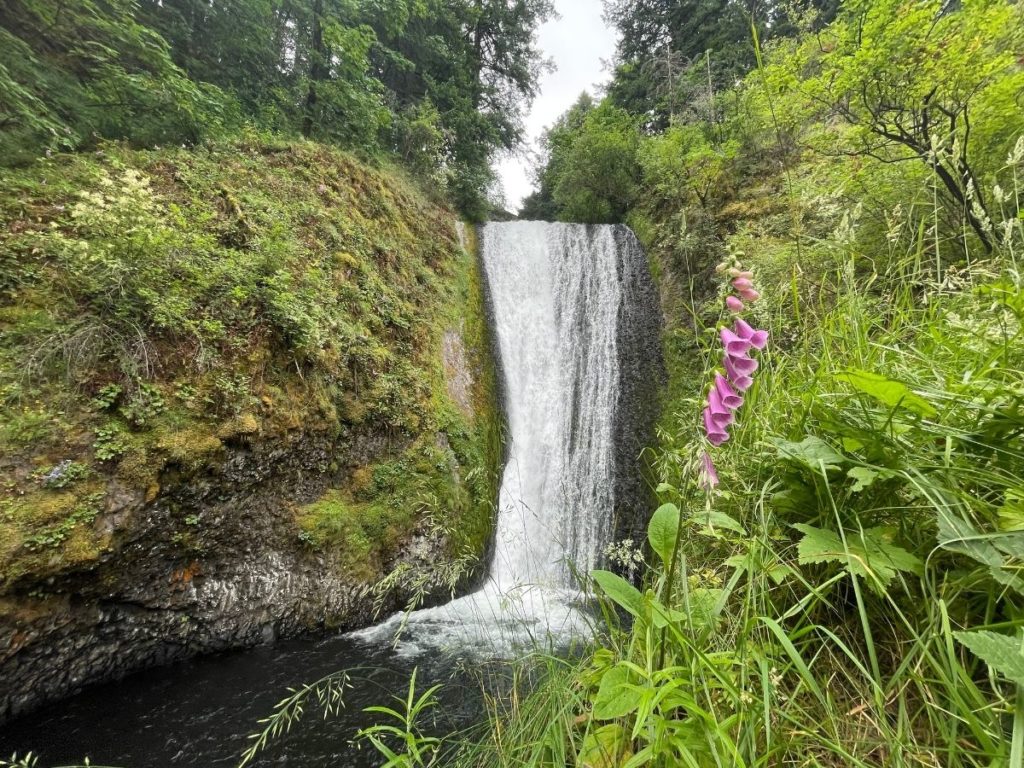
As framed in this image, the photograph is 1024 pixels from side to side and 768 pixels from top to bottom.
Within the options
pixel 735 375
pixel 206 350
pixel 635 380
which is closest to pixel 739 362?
pixel 735 375

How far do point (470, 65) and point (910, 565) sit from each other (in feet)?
53.5

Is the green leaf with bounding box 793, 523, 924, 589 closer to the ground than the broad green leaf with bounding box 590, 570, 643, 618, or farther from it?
farther from it

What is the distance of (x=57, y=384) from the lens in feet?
10.5

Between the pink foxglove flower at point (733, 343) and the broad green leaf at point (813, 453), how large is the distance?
34 cm

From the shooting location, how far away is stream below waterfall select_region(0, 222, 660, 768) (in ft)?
9.04

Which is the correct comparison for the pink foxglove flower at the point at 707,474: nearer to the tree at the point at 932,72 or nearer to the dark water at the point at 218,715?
the dark water at the point at 218,715

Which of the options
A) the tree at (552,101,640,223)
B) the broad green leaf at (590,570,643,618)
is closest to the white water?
the tree at (552,101,640,223)

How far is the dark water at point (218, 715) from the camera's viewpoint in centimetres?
270

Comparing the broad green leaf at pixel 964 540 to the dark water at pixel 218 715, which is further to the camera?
the dark water at pixel 218 715

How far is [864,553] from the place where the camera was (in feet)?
2.87

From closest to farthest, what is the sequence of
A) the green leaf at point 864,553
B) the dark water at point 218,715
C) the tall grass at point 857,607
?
the tall grass at point 857,607
the green leaf at point 864,553
the dark water at point 218,715

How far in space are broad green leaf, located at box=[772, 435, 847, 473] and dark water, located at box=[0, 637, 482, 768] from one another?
2.42m

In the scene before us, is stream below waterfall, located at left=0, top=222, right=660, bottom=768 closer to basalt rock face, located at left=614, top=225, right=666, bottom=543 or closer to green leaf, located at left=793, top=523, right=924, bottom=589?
basalt rock face, located at left=614, top=225, right=666, bottom=543

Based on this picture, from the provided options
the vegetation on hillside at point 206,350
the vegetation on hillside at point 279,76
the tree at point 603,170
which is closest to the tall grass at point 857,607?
the vegetation on hillside at point 206,350
